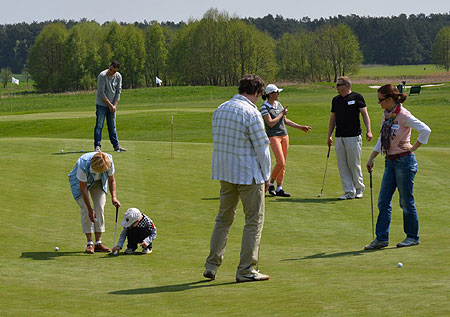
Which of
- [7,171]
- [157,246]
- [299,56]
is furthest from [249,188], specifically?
[299,56]

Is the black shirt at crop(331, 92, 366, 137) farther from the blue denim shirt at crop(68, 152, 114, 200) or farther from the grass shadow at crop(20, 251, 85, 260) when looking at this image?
the grass shadow at crop(20, 251, 85, 260)

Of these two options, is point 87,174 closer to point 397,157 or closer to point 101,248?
point 101,248

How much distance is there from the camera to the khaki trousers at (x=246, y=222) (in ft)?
28.3

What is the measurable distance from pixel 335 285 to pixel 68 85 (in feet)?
457

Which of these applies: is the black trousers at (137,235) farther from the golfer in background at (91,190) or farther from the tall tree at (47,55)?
the tall tree at (47,55)

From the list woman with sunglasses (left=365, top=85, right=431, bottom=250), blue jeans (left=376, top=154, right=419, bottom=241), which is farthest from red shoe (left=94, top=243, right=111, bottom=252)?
blue jeans (left=376, top=154, right=419, bottom=241)

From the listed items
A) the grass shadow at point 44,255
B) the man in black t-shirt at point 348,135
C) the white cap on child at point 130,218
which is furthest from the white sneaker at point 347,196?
the grass shadow at point 44,255

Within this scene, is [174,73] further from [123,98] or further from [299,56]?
[123,98]

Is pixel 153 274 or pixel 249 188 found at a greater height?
pixel 249 188

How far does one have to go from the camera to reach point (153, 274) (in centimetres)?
932

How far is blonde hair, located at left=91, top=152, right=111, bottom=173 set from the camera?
10.3m

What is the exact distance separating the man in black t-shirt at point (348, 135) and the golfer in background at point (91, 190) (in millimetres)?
5994

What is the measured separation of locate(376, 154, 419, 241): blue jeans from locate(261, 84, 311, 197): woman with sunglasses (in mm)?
4629

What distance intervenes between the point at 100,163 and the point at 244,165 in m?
2.51
